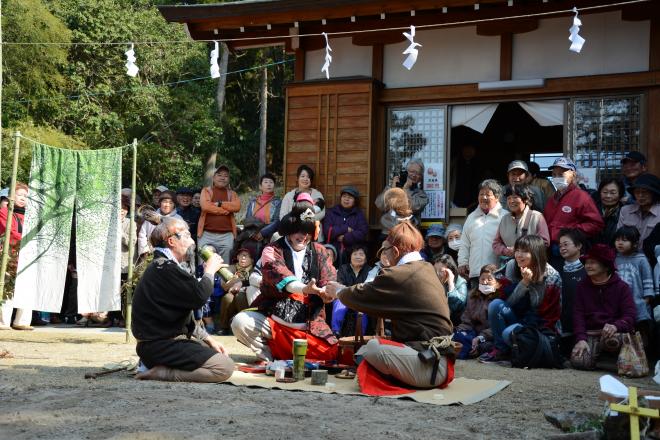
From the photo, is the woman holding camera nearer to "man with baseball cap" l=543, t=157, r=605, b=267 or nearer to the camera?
the camera

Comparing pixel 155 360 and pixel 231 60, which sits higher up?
pixel 231 60

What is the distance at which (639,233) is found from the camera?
786 cm

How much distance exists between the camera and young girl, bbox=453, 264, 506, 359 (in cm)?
793

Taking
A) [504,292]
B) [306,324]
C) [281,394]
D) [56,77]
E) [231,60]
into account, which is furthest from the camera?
[231,60]

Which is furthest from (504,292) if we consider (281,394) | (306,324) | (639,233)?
(281,394)

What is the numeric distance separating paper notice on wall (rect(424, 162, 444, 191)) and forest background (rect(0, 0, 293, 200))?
1030 cm

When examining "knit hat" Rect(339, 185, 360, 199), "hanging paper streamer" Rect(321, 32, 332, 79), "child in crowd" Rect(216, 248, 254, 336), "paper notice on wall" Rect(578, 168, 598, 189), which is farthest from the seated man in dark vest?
"hanging paper streamer" Rect(321, 32, 332, 79)

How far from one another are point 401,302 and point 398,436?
159cm

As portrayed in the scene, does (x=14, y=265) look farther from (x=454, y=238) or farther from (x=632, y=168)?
(x=632, y=168)

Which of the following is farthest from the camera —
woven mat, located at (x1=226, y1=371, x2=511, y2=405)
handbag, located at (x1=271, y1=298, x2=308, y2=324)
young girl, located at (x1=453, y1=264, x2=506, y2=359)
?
young girl, located at (x1=453, y1=264, x2=506, y2=359)

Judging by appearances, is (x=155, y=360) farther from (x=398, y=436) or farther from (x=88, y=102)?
(x=88, y=102)

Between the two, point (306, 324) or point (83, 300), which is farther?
point (83, 300)

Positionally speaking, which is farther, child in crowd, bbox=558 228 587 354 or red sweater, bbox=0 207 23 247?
red sweater, bbox=0 207 23 247

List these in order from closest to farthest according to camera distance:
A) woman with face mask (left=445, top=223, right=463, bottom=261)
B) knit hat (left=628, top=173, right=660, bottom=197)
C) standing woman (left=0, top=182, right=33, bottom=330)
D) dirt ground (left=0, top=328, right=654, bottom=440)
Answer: dirt ground (left=0, top=328, right=654, bottom=440) < knit hat (left=628, top=173, right=660, bottom=197) < standing woman (left=0, top=182, right=33, bottom=330) < woman with face mask (left=445, top=223, right=463, bottom=261)
